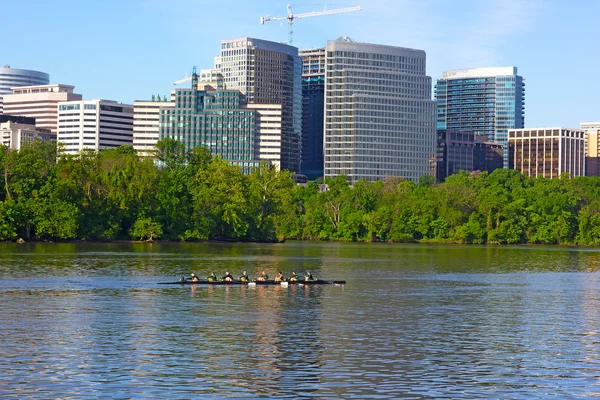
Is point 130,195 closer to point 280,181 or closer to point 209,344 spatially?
point 280,181

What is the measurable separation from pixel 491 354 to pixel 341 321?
520 inches

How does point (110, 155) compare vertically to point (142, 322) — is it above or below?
above

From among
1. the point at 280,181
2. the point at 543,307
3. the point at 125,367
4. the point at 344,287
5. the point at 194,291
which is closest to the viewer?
the point at 125,367

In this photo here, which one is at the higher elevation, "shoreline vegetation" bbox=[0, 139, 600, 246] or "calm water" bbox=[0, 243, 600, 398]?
"shoreline vegetation" bbox=[0, 139, 600, 246]

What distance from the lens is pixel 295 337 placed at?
5169 centimetres

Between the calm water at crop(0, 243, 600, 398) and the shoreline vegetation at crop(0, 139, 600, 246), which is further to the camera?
the shoreline vegetation at crop(0, 139, 600, 246)

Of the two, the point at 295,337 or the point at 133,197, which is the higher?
the point at 133,197

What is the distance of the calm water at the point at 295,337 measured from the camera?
3928 cm

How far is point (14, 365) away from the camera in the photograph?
42000 millimetres

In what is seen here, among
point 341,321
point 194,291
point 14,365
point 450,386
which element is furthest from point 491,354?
point 194,291

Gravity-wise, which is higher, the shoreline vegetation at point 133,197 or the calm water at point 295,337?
the shoreline vegetation at point 133,197

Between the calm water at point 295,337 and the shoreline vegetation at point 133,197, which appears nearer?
the calm water at point 295,337

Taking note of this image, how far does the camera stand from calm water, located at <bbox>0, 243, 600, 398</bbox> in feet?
129

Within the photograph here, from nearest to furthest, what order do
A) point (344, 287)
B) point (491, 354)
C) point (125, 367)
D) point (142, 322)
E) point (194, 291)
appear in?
point (125, 367) < point (491, 354) < point (142, 322) < point (194, 291) < point (344, 287)
